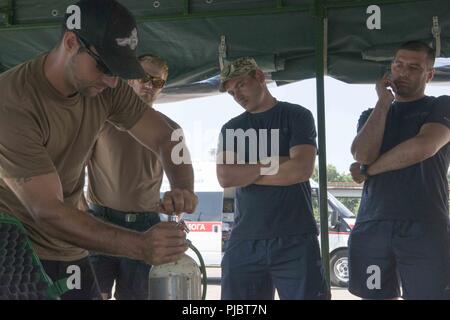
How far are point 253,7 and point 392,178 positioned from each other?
59.7 inches

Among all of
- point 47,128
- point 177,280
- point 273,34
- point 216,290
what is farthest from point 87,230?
point 216,290

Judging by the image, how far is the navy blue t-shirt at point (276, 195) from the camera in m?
3.15

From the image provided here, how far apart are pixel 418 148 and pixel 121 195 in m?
1.62

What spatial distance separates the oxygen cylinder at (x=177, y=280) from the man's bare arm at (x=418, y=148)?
1708 mm

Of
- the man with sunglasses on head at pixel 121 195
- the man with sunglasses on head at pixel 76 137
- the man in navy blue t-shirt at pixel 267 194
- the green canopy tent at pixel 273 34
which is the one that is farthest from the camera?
the green canopy tent at pixel 273 34

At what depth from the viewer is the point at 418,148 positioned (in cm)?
293

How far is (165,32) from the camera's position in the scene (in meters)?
4.10

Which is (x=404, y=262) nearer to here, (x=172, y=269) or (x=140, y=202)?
(x=140, y=202)

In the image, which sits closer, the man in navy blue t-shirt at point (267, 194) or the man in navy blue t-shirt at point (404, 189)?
the man in navy blue t-shirt at point (404, 189)

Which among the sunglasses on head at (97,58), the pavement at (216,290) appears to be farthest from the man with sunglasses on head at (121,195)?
the pavement at (216,290)

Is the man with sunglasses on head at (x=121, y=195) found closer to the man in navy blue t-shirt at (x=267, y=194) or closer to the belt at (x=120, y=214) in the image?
the belt at (x=120, y=214)

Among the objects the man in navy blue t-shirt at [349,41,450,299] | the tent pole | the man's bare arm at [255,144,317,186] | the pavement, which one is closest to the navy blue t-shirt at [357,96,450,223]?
the man in navy blue t-shirt at [349,41,450,299]

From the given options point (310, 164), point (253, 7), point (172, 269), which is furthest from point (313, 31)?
point (172, 269)

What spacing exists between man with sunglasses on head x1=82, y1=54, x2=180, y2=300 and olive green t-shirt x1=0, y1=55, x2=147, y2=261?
981 mm
